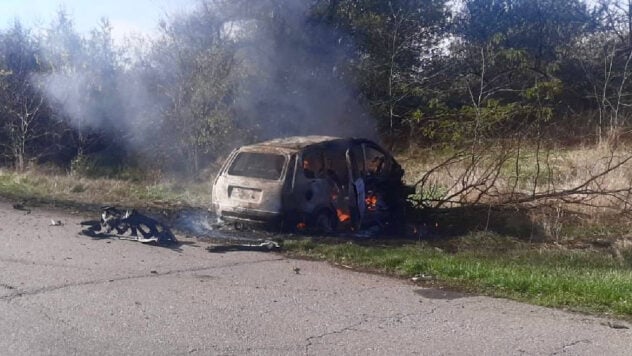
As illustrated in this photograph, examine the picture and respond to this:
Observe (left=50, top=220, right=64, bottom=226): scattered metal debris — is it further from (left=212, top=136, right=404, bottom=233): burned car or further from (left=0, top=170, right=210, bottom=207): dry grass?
(left=212, top=136, right=404, bottom=233): burned car

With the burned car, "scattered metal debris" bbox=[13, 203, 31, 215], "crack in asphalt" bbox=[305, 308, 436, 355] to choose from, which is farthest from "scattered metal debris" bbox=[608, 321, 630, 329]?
"scattered metal debris" bbox=[13, 203, 31, 215]

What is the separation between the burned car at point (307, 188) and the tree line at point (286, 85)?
15.9 feet

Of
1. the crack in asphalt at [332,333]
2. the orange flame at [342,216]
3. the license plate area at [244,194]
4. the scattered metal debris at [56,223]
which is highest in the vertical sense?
the license plate area at [244,194]

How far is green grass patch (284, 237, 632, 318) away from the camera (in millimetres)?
5812

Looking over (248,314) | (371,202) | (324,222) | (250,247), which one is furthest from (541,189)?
(248,314)

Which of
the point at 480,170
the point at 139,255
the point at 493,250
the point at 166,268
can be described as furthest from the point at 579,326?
the point at 480,170

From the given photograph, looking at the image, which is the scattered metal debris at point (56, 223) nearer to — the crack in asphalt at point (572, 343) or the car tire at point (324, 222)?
the car tire at point (324, 222)

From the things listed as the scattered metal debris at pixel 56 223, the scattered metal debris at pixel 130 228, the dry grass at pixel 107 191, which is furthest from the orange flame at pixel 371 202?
the scattered metal debris at pixel 56 223

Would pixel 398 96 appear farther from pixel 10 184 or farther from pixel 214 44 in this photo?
pixel 10 184

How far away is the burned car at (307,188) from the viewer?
8922 mm

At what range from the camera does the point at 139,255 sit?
758cm

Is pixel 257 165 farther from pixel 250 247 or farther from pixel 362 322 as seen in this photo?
pixel 362 322

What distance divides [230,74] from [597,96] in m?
Answer: 10.7

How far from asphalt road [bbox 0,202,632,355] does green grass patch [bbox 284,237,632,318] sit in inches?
13.4
